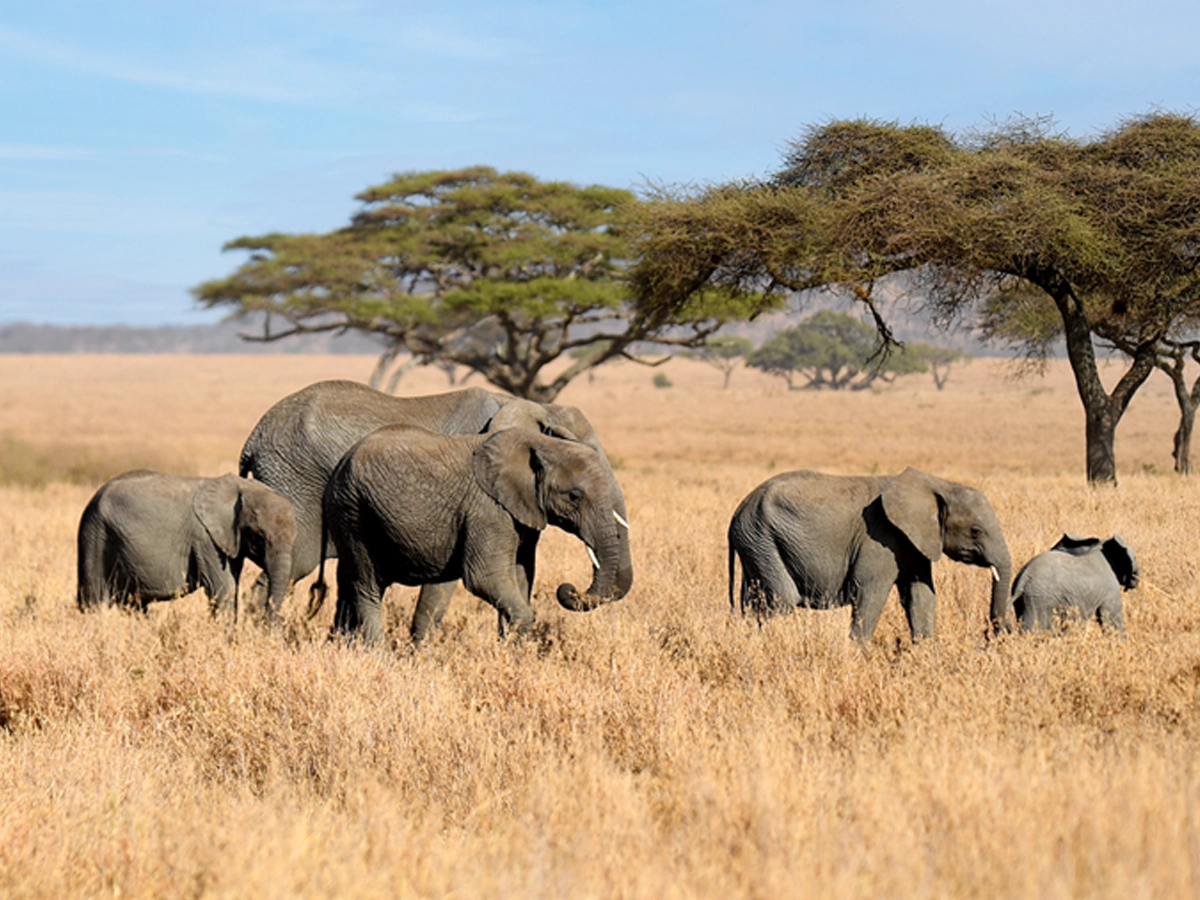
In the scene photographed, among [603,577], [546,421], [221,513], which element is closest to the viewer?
[603,577]

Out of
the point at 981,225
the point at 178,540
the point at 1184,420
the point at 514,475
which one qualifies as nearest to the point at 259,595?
the point at 178,540

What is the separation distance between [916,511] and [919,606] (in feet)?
1.97

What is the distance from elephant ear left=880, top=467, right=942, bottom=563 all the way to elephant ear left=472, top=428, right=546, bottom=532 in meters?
2.05

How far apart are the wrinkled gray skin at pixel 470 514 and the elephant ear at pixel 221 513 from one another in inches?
57.4

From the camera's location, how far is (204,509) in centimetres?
877

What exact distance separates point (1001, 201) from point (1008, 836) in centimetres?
1265

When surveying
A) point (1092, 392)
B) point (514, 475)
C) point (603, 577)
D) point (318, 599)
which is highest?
point (1092, 392)

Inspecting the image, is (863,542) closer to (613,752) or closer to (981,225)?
(613,752)

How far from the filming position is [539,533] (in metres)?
7.48

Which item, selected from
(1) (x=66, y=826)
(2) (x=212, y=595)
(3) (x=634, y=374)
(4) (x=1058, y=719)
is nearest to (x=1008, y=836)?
(4) (x=1058, y=719)

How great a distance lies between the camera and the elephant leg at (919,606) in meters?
7.44

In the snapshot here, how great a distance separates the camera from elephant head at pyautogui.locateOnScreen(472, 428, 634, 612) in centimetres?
695

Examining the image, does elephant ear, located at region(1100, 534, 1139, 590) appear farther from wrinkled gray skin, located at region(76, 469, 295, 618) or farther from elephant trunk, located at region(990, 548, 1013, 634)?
wrinkled gray skin, located at region(76, 469, 295, 618)

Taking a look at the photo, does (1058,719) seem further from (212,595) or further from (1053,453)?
(1053,453)
